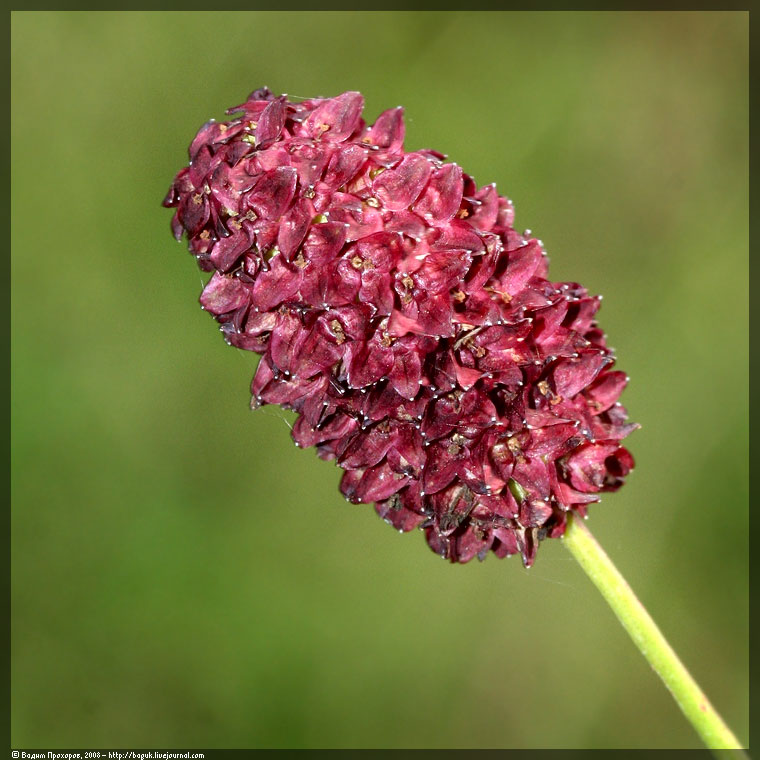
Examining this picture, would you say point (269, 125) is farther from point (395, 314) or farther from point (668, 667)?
point (668, 667)

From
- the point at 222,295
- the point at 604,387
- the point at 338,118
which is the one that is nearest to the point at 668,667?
the point at 604,387

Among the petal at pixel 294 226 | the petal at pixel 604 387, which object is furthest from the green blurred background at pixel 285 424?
the petal at pixel 294 226

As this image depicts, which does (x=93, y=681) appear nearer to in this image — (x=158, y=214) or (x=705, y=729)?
(x=158, y=214)

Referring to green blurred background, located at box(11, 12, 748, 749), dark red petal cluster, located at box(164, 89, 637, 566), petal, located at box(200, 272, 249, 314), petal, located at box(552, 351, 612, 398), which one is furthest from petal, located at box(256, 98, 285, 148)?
green blurred background, located at box(11, 12, 748, 749)

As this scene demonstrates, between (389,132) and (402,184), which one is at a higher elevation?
(389,132)

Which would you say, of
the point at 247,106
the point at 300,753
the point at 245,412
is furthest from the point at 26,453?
the point at 247,106

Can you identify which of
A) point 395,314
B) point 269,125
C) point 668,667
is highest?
point 269,125

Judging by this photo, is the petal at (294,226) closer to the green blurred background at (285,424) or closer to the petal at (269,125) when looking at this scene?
the petal at (269,125)
